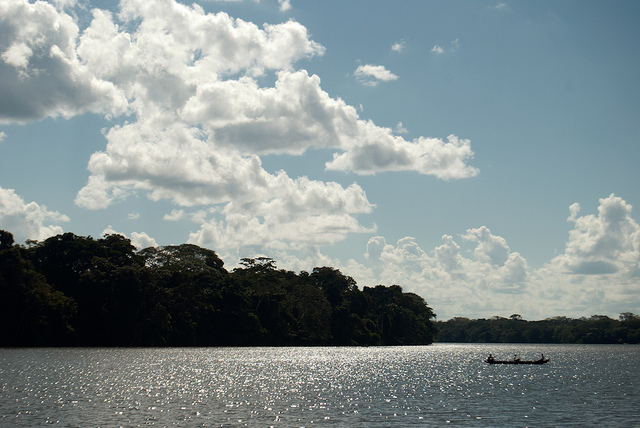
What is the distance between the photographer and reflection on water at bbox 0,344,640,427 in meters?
38.8

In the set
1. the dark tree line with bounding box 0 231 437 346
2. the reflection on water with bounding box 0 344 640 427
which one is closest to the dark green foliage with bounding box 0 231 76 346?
the dark tree line with bounding box 0 231 437 346

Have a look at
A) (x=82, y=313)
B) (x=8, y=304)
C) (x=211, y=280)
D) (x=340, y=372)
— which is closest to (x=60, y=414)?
(x=340, y=372)

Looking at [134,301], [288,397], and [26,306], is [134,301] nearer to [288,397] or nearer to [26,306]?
[26,306]

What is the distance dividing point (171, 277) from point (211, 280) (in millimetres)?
12644

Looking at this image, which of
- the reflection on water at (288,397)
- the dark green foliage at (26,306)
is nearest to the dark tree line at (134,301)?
the dark green foliage at (26,306)

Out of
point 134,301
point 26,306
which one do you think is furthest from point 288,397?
point 134,301

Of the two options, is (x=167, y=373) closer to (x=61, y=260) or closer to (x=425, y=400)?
(x=425, y=400)

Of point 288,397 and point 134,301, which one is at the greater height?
point 134,301

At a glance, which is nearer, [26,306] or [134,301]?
[26,306]

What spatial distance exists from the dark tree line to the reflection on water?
105 ft

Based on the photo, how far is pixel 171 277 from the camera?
137750mm

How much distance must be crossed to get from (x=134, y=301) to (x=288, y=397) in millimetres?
80310

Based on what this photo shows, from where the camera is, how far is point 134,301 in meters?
123

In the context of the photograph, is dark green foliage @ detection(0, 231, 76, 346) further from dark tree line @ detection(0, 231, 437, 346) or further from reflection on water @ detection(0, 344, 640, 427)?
reflection on water @ detection(0, 344, 640, 427)
